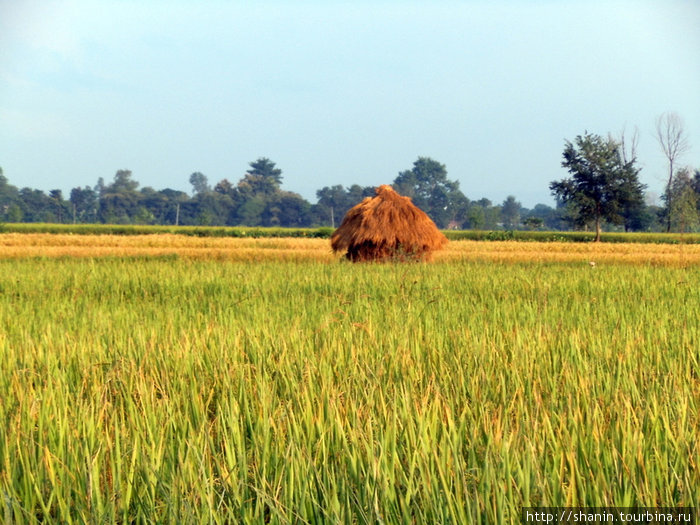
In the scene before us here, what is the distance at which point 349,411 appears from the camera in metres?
2.36

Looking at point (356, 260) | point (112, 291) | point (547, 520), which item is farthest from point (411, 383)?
point (356, 260)

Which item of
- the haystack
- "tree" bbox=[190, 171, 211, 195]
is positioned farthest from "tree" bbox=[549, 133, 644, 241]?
"tree" bbox=[190, 171, 211, 195]

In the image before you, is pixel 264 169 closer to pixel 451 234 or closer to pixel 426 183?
pixel 426 183

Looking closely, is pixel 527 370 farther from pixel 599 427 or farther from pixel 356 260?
pixel 356 260

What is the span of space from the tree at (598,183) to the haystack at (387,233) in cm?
2795

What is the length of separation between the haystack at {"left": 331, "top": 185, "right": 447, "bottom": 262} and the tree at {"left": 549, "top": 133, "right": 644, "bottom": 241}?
91.7 ft

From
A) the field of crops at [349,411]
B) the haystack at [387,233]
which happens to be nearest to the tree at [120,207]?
the haystack at [387,233]

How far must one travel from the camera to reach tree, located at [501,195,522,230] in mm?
103000

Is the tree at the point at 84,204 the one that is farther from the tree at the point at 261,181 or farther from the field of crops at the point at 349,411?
the field of crops at the point at 349,411

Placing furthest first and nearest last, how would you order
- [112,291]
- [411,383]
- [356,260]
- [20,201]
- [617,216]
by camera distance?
[20,201], [617,216], [356,260], [112,291], [411,383]

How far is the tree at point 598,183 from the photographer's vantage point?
38.4 m

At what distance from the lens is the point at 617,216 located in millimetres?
38094

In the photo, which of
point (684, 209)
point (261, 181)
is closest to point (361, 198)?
point (261, 181)

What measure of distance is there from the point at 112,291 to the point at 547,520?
23.5ft
